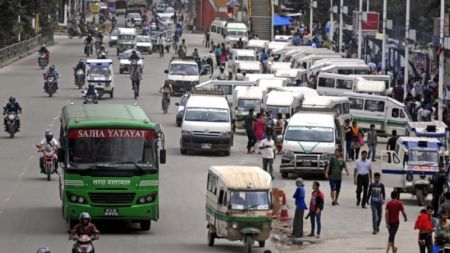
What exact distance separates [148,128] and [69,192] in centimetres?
211

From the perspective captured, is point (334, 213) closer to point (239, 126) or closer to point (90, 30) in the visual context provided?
point (239, 126)

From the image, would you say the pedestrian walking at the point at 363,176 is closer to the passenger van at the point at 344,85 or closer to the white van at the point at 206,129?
the white van at the point at 206,129

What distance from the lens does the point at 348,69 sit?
232 ft

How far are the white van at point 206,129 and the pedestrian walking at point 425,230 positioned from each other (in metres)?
21.1

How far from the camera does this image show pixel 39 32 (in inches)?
4422

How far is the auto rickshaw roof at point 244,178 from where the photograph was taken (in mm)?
30125

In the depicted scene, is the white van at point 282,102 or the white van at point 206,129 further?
the white van at point 282,102

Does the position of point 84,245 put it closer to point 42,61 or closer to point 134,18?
point 42,61

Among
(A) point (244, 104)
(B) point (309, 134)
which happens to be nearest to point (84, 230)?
(B) point (309, 134)

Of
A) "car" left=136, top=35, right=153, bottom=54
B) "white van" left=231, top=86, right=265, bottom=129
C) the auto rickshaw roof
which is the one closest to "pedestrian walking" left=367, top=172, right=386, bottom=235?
the auto rickshaw roof

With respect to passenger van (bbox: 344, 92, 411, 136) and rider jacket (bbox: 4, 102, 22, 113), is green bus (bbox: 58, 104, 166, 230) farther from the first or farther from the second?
passenger van (bbox: 344, 92, 411, 136)

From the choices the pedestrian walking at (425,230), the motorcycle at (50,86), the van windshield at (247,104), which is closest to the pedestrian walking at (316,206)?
the pedestrian walking at (425,230)

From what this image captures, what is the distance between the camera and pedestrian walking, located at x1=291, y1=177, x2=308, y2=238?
32562 millimetres

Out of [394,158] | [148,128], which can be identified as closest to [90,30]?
[394,158]
